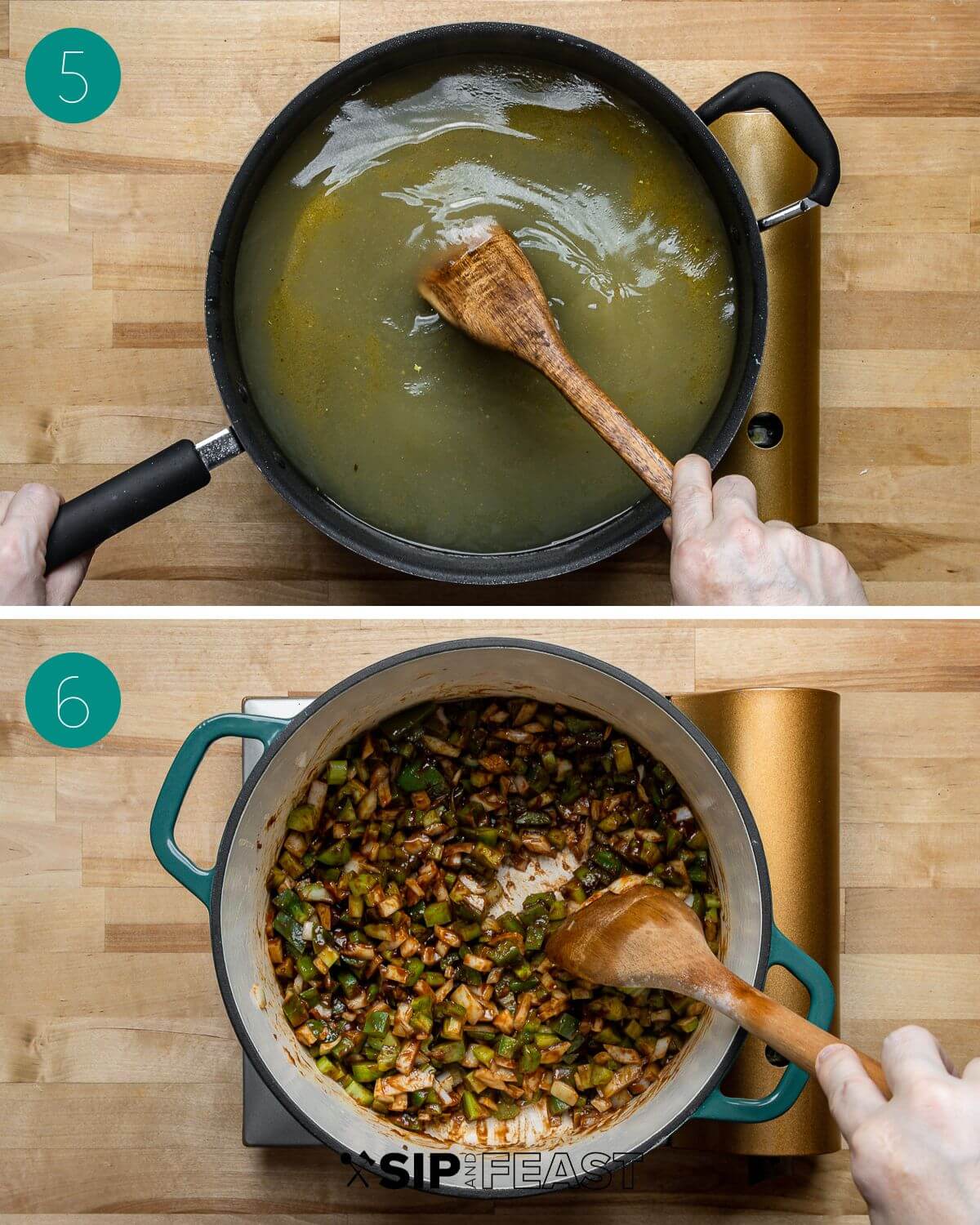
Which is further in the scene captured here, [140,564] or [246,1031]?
[140,564]

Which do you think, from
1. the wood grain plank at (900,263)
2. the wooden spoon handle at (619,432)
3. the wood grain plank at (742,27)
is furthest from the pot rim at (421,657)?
the wood grain plank at (742,27)

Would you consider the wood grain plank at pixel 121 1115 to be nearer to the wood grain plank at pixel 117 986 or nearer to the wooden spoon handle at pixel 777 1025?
the wood grain plank at pixel 117 986

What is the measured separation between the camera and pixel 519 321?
0.95m

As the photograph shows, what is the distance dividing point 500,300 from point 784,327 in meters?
0.29

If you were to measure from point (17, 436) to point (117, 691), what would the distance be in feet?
1.01

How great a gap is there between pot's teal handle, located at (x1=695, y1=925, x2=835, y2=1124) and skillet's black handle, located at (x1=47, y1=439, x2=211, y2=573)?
2.06 feet

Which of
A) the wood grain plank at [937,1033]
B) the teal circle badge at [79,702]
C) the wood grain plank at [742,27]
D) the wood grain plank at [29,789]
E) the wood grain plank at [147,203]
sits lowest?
the wood grain plank at [937,1033]

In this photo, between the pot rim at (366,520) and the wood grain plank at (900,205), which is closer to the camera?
the pot rim at (366,520)

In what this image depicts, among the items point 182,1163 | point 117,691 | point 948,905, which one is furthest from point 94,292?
point 948,905

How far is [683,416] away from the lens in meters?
1.01

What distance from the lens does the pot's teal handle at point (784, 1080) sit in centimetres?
78

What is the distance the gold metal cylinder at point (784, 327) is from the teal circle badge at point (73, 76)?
0.64m

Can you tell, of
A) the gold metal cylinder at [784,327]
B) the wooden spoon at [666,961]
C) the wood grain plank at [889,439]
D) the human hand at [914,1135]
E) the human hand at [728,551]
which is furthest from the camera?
the wood grain plank at [889,439]

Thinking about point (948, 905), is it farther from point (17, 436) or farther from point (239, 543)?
point (17, 436)
